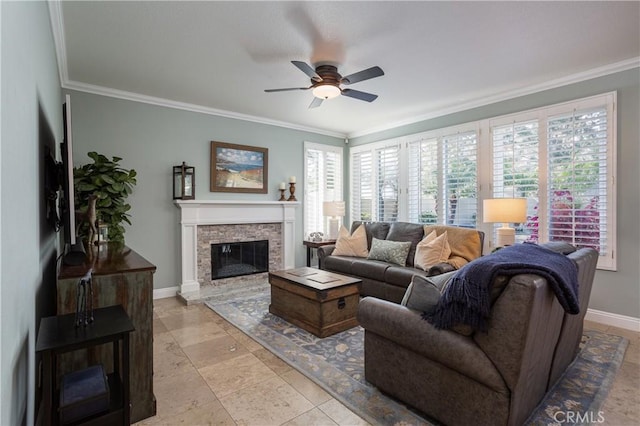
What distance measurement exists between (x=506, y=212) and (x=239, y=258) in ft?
12.2

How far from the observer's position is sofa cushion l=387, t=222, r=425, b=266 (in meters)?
4.31

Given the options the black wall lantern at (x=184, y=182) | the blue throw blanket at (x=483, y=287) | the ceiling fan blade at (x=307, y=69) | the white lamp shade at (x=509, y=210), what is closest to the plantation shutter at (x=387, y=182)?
the white lamp shade at (x=509, y=210)

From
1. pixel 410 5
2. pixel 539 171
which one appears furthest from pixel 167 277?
pixel 539 171

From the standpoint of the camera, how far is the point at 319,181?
243 inches

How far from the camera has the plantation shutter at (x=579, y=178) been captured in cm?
344

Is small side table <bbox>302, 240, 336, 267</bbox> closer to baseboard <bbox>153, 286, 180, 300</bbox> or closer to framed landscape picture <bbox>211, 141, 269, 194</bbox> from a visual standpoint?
framed landscape picture <bbox>211, 141, 269, 194</bbox>

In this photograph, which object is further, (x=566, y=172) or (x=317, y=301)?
(x=566, y=172)

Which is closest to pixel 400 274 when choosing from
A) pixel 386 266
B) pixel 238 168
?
pixel 386 266

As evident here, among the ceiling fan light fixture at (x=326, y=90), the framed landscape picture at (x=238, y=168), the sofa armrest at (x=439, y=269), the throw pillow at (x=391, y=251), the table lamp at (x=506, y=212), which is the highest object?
the ceiling fan light fixture at (x=326, y=90)

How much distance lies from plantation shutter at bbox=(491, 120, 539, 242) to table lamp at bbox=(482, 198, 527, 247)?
479mm

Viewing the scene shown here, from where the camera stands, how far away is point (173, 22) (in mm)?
2586

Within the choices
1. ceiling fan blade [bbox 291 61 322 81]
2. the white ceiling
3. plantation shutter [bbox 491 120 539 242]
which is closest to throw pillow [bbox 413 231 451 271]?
plantation shutter [bbox 491 120 539 242]

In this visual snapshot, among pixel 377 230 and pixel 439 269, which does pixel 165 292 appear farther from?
pixel 439 269

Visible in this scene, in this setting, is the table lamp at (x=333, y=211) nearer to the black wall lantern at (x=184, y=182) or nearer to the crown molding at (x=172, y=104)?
the crown molding at (x=172, y=104)
